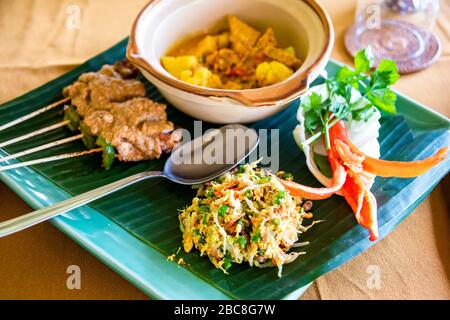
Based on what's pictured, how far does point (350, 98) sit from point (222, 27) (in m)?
1.09

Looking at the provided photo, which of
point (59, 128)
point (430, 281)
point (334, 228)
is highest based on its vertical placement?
point (59, 128)

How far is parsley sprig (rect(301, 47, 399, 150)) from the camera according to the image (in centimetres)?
260

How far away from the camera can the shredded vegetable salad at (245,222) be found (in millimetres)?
2117

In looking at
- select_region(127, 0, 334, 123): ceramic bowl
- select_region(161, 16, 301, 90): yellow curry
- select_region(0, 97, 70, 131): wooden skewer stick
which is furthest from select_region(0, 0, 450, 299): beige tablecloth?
select_region(161, 16, 301, 90): yellow curry

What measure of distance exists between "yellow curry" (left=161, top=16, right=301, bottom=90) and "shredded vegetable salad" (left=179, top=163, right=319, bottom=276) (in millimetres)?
738

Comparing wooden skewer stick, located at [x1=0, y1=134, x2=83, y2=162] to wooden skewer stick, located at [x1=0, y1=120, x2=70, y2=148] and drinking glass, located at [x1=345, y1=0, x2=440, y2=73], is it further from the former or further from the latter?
drinking glass, located at [x1=345, y1=0, x2=440, y2=73]

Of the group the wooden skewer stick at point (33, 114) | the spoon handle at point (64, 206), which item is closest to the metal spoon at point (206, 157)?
the spoon handle at point (64, 206)

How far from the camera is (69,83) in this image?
305 centimetres

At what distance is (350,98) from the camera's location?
2.66m

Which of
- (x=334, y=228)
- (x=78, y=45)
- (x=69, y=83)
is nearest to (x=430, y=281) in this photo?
(x=334, y=228)

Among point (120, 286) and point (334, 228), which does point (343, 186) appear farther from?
point (120, 286)

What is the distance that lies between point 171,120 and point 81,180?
679 mm

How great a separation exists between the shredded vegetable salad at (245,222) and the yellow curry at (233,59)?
738 mm

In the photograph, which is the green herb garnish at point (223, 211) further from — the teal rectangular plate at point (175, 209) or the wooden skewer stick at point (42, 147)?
the wooden skewer stick at point (42, 147)
